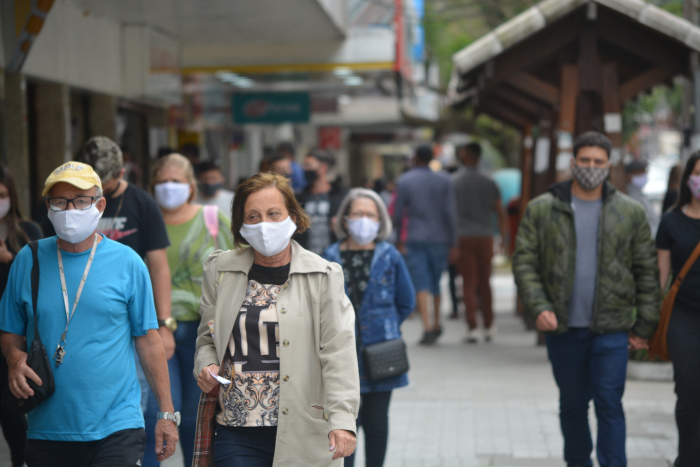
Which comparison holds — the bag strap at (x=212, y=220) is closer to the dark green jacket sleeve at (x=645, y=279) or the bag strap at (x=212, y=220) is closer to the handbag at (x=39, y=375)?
the handbag at (x=39, y=375)

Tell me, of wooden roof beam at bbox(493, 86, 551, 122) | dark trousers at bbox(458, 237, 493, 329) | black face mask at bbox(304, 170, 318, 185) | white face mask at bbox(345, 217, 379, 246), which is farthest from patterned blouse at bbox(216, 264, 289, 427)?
wooden roof beam at bbox(493, 86, 551, 122)

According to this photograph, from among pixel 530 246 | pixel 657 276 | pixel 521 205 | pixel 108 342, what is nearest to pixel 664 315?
pixel 657 276

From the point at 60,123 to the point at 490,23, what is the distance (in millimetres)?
17053

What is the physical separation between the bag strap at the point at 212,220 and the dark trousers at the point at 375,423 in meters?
1.30

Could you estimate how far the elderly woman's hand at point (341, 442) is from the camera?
3588mm

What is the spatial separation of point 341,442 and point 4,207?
2733 mm

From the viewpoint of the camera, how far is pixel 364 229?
5.71 meters

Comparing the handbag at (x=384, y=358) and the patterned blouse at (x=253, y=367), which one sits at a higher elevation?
the patterned blouse at (x=253, y=367)

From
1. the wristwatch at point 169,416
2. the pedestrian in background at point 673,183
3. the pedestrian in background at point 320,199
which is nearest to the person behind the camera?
the wristwatch at point 169,416

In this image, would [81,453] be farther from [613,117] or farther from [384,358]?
[613,117]

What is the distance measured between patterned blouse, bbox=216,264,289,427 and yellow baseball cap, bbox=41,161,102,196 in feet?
2.59

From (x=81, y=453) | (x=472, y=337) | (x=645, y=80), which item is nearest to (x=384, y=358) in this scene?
(x=81, y=453)

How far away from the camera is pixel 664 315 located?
5.75 m

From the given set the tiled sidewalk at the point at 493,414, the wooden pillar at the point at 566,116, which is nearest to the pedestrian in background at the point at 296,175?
the tiled sidewalk at the point at 493,414
